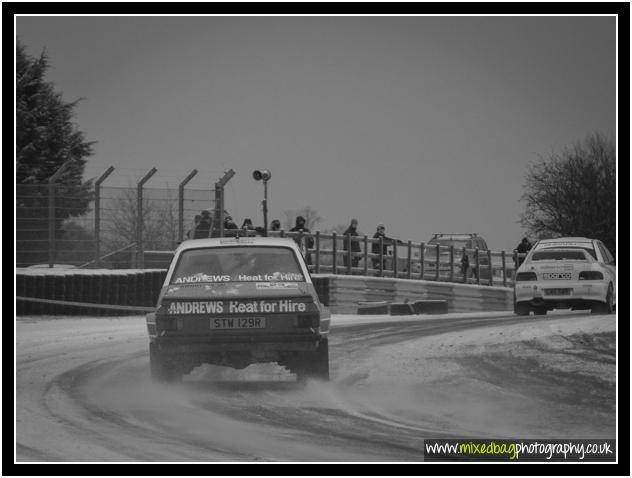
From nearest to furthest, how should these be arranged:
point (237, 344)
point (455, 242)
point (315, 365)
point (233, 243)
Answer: point (237, 344)
point (315, 365)
point (233, 243)
point (455, 242)

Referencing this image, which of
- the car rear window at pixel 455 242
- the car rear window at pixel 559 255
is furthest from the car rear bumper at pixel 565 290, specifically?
the car rear window at pixel 455 242

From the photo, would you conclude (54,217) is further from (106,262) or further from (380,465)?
(380,465)

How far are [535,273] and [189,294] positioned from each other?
1258 centimetres

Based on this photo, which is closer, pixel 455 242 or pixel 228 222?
pixel 228 222

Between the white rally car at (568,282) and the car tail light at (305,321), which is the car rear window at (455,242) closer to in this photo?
the white rally car at (568,282)

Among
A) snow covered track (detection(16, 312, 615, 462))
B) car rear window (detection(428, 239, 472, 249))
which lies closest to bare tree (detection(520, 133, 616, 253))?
car rear window (detection(428, 239, 472, 249))

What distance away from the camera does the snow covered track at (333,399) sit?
28.5ft

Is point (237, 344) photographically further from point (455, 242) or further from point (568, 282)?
A: point (455, 242)

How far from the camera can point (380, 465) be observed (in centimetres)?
783

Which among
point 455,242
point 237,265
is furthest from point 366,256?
point 237,265

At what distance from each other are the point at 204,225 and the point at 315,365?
12743 mm

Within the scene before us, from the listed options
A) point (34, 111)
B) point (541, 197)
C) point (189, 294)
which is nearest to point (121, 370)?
point (189, 294)

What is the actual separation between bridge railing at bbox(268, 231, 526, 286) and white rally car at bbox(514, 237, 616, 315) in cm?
591

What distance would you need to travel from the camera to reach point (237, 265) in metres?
12.5
